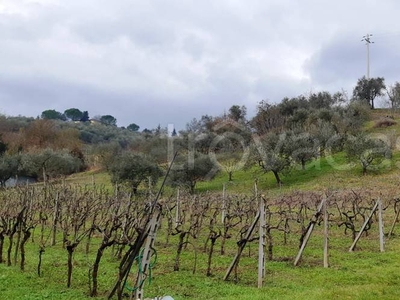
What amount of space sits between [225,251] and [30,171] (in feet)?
Answer: 104

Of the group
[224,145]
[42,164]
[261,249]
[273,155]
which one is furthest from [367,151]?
[42,164]

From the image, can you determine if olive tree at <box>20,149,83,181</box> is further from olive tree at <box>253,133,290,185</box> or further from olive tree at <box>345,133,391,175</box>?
olive tree at <box>345,133,391,175</box>

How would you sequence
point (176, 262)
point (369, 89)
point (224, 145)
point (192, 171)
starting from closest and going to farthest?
1. point (176, 262)
2. point (192, 171)
3. point (224, 145)
4. point (369, 89)

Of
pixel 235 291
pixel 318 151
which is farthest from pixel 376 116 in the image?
pixel 235 291

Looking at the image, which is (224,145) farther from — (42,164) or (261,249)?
(261,249)

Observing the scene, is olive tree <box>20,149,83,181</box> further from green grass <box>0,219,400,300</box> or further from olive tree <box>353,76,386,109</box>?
olive tree <box>353,76,386,109</box>

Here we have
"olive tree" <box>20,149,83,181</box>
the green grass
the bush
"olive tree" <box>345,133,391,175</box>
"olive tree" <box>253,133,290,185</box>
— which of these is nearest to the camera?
the green grass

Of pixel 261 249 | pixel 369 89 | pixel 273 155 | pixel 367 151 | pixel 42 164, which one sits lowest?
pixel 261 249

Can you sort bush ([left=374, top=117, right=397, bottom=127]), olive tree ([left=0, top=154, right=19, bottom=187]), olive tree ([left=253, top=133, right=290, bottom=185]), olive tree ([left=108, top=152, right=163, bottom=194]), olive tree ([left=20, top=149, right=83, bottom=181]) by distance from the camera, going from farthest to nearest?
bush ([left=374, top=117, right=397, bottom=127]), olive tree ([left=20, top=149, right=83, bottom=181]), olive tree ([left=0, top=154, right=19, bottom=187]), olive tree ([left=253, top=133, right=290, bottom=185]), olive tree ([left=108, top=152, right=163, bottom=194])

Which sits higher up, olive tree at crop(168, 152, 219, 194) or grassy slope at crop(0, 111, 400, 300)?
olive tree at crop(168, 152, 219, 194)

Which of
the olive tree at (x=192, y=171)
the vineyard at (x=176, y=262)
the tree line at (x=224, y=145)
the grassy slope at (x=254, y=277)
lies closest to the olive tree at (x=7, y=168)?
the tree line at (x=224, y=145)

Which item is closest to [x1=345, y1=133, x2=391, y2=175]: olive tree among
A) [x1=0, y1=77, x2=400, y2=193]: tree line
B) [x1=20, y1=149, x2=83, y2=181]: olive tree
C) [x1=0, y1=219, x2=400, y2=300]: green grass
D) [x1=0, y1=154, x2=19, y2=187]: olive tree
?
[x1=0, y1=77, x2=400, y2=193]: tree line

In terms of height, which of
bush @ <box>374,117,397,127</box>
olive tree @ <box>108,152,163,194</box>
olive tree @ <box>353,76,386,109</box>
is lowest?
olive tree @ <box>108,152,163,194</box>

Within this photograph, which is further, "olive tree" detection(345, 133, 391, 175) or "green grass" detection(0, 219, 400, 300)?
"olive tree" detection(345, 133, 391, 175)
